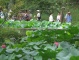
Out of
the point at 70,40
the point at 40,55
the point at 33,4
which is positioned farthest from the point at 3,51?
the point at 33,4

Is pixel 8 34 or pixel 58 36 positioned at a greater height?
pixel 58 36

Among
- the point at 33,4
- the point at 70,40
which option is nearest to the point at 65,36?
the point at 70,40

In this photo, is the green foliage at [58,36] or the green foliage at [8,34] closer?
the green foliage at [58,36]

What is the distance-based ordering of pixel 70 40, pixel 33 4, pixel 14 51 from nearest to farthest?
pixel 14 51
pixel 70 40
pixel 33 4

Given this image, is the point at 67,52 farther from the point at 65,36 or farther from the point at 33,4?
the point at 33,4

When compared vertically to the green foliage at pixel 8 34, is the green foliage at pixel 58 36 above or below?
above

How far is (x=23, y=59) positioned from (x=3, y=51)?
0.84 ft

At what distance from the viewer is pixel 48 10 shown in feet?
104

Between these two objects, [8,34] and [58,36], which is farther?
[8,34]

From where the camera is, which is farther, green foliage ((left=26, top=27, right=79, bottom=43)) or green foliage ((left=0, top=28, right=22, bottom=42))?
green foliage ((left=0, top=28, right=22, bottom=42))

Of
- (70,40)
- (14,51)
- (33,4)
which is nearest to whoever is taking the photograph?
(14,51)

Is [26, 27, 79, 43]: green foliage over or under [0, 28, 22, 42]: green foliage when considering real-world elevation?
over

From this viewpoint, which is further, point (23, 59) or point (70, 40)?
point (70, 40)

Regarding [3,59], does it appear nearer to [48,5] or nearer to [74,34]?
[74,34]
